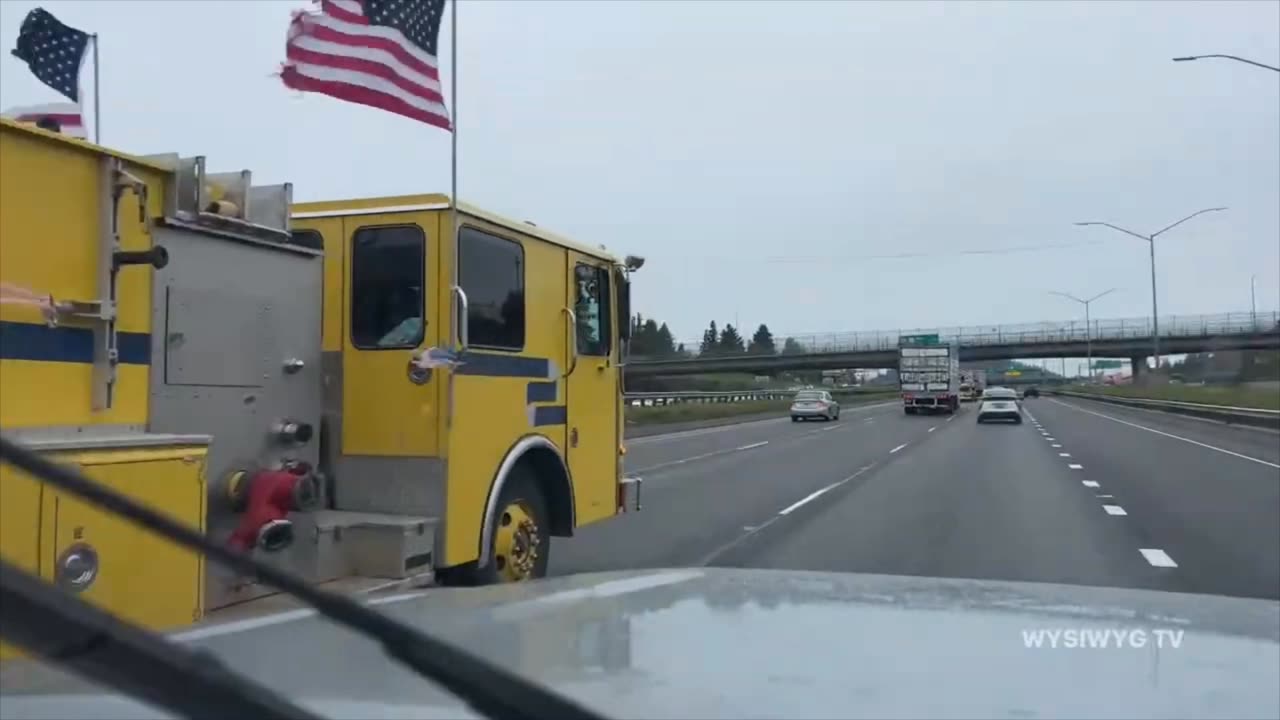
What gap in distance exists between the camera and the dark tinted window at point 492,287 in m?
7.17

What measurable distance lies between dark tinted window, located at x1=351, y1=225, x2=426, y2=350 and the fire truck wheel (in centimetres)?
123

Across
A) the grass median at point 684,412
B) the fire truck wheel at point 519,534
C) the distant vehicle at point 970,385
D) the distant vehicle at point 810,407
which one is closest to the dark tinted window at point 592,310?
the fire truck wheel at point 519,534

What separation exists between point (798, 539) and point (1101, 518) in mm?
4421

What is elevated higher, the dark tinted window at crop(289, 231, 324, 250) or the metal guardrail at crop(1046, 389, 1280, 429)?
the dark tinted window at crop(289, 231, 324, 250)

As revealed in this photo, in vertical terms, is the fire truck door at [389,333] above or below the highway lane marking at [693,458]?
above

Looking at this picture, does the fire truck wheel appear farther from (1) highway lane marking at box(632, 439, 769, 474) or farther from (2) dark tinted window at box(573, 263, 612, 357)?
(1) highway lane marking at box(632, 439, 769, 474)

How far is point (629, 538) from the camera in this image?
12.8 metres

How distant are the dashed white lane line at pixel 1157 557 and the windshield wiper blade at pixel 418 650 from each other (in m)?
10.3

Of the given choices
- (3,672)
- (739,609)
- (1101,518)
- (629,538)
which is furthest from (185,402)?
(1101,518)

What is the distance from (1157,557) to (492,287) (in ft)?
24.3

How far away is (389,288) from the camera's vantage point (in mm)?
7117

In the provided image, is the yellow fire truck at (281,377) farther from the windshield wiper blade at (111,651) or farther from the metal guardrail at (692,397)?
the metal guardrail at (692,397)

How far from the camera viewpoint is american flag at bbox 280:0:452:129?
23.1 feet

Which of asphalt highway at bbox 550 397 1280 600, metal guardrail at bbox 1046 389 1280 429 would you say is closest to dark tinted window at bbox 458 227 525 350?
asphalt highway at bbox 550 397 1280 600
